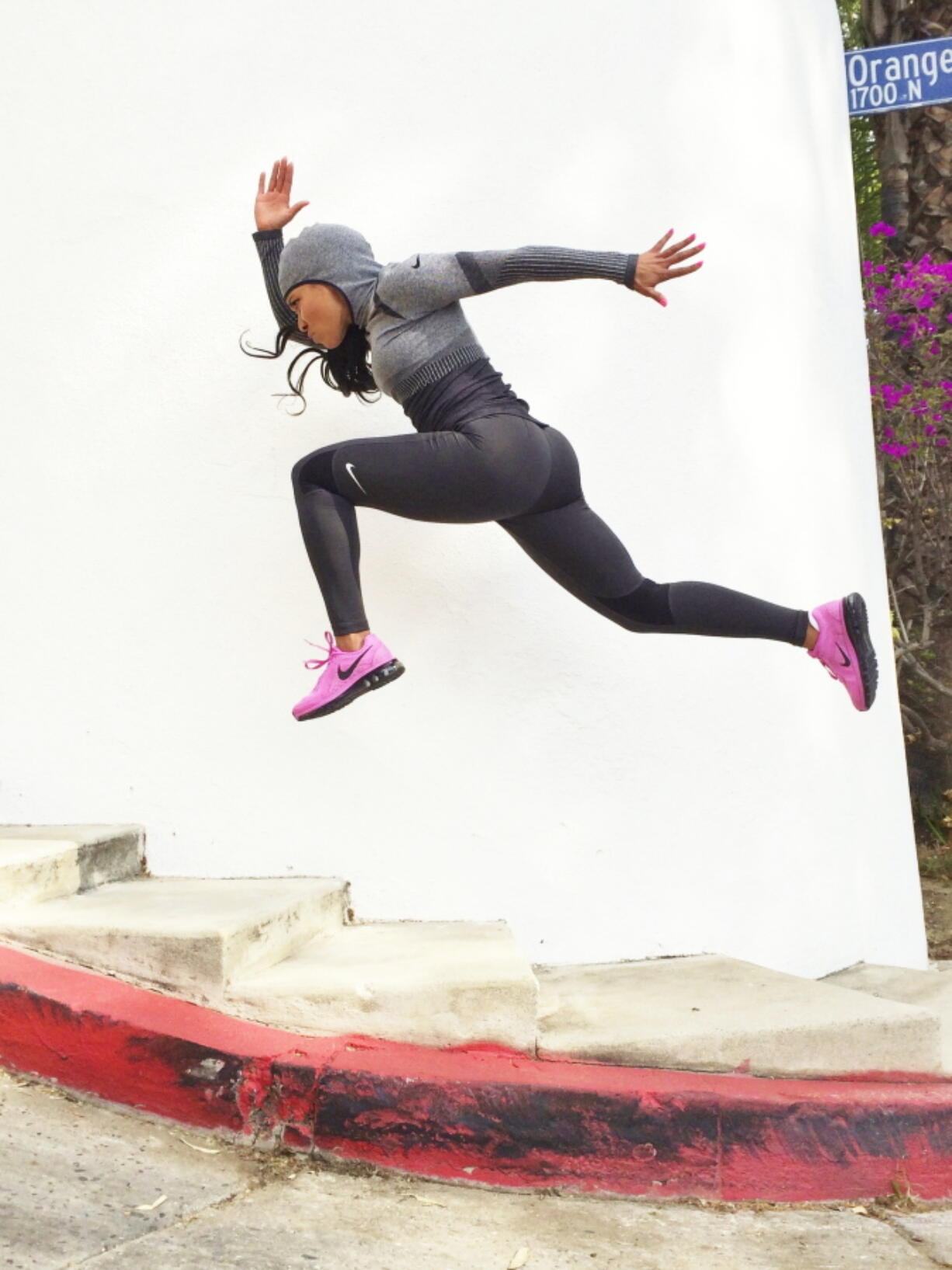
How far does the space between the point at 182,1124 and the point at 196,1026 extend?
20 centimetres

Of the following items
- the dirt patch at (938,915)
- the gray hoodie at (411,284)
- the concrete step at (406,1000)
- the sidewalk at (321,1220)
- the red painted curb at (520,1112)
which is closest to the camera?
the sidewalk at (321,1220)

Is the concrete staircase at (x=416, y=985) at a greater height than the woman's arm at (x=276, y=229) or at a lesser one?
lesser

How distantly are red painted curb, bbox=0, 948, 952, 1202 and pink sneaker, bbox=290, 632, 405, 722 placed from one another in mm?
724

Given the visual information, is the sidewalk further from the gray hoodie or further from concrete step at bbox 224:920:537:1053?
the gray hoodie

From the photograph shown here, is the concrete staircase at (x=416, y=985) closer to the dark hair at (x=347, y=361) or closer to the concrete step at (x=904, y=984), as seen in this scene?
the concrete step at (x=904, y=984)

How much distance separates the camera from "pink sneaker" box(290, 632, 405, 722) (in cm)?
305

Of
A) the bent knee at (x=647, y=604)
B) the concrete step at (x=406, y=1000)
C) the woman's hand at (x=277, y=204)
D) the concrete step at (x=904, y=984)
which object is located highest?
the woman's hand at (x=277, y=204)

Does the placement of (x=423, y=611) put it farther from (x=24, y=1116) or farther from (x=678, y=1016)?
(x=24, y=1116)

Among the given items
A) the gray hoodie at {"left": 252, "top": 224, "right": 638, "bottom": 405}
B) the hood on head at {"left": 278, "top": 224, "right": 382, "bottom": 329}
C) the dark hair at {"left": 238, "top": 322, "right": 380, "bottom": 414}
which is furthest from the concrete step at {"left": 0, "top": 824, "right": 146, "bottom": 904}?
the hood on head at {"left": 278, "top": 224, "right": 382, "bottom": 329}

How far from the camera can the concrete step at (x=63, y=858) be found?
3.23 m

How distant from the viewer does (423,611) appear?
3.73m

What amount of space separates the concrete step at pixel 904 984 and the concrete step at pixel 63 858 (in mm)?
1983

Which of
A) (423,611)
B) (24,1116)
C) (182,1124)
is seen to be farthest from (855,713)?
(24,1116)

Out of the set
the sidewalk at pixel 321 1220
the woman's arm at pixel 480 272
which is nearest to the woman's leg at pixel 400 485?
the woman's arm at pixel 480 272
